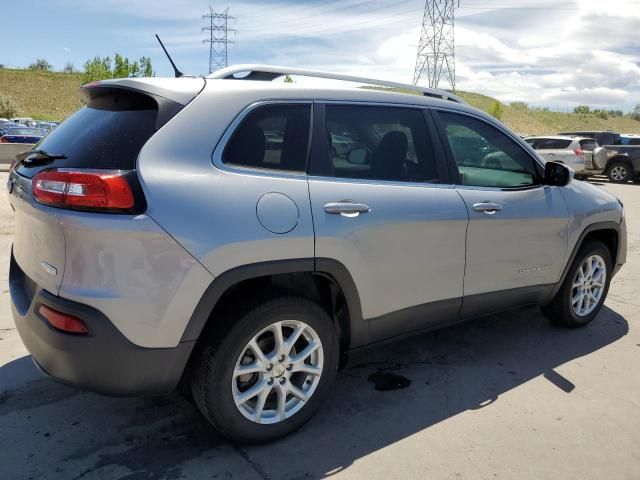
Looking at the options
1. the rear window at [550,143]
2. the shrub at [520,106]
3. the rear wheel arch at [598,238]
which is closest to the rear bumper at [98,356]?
the rear wheel arch at [598,238]

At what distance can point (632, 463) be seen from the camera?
2742 millimetres

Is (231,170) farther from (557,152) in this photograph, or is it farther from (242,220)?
(557,152)

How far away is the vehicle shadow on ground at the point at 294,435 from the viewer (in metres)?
2.60

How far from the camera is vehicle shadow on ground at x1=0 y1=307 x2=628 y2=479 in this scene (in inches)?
102

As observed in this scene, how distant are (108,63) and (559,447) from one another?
2696 inches

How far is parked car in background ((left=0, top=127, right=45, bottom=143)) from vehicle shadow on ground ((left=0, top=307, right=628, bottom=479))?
71.3 feet

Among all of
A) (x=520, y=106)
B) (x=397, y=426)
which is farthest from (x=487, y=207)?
(x=520, y=106)

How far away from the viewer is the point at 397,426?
3.00 metres

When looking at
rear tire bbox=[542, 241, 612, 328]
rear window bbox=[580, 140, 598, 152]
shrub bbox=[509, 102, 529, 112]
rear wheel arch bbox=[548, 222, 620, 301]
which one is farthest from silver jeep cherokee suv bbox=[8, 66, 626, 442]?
shrub bbox=[509, 102, 529, 112]

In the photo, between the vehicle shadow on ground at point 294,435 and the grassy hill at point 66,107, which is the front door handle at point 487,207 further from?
the grassy hill at point 66,107

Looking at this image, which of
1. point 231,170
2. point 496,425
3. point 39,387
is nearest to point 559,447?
point 496,425

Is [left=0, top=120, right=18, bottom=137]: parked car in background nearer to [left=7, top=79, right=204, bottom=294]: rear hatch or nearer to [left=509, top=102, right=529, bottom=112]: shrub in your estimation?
[left=7, top=79, right=204, bottom=294]: rear hatch

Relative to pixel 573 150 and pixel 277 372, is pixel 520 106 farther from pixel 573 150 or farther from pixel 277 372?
pixel 277 372

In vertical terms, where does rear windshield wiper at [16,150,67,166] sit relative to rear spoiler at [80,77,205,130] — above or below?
below
